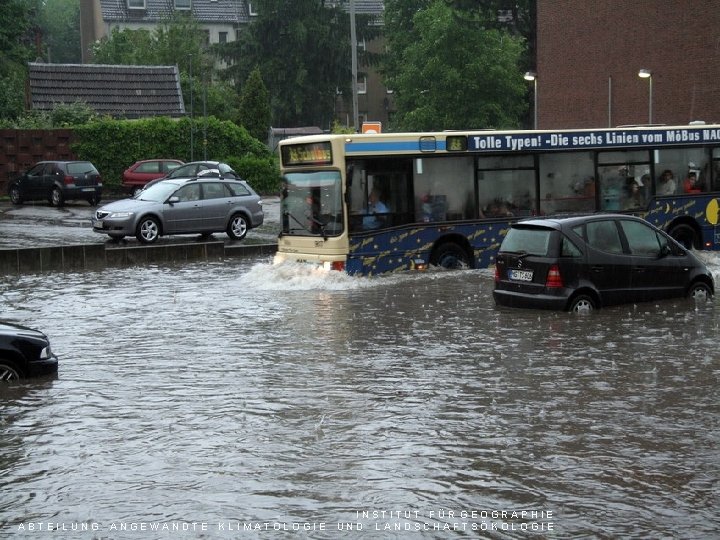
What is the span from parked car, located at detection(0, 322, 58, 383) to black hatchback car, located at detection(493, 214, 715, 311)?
756 cm

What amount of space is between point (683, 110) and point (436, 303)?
31440 mm

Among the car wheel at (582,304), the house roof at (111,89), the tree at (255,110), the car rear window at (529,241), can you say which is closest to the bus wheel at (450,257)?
the car rear window at (529,241)

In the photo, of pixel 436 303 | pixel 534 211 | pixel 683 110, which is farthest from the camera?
pixel 683 110

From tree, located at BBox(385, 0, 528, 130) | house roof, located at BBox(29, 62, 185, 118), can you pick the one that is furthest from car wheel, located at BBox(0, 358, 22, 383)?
tree, located at BBox(385, 0, 528, 130)

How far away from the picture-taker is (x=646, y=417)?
11156 millimetres

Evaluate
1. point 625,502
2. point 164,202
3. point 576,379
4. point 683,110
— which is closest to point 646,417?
point 576,379

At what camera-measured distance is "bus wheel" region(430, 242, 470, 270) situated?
936 inches

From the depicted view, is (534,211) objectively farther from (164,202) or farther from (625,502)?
(625,502)

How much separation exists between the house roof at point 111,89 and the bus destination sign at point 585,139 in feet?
110

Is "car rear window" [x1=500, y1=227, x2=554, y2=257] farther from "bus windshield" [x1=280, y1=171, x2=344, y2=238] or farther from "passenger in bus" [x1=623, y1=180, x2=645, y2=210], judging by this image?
"passenger in bus" [x1=623, y1=180, x2=645, y2=210]

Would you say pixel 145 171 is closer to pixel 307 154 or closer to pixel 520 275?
pixel 307 154

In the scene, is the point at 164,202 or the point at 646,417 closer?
the point at 646,417

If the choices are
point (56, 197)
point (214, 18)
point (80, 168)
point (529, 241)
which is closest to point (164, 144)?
point (80, 168)

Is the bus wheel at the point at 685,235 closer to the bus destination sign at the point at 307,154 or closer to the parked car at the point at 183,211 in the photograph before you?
the bus destination sign at the point at 307,154
